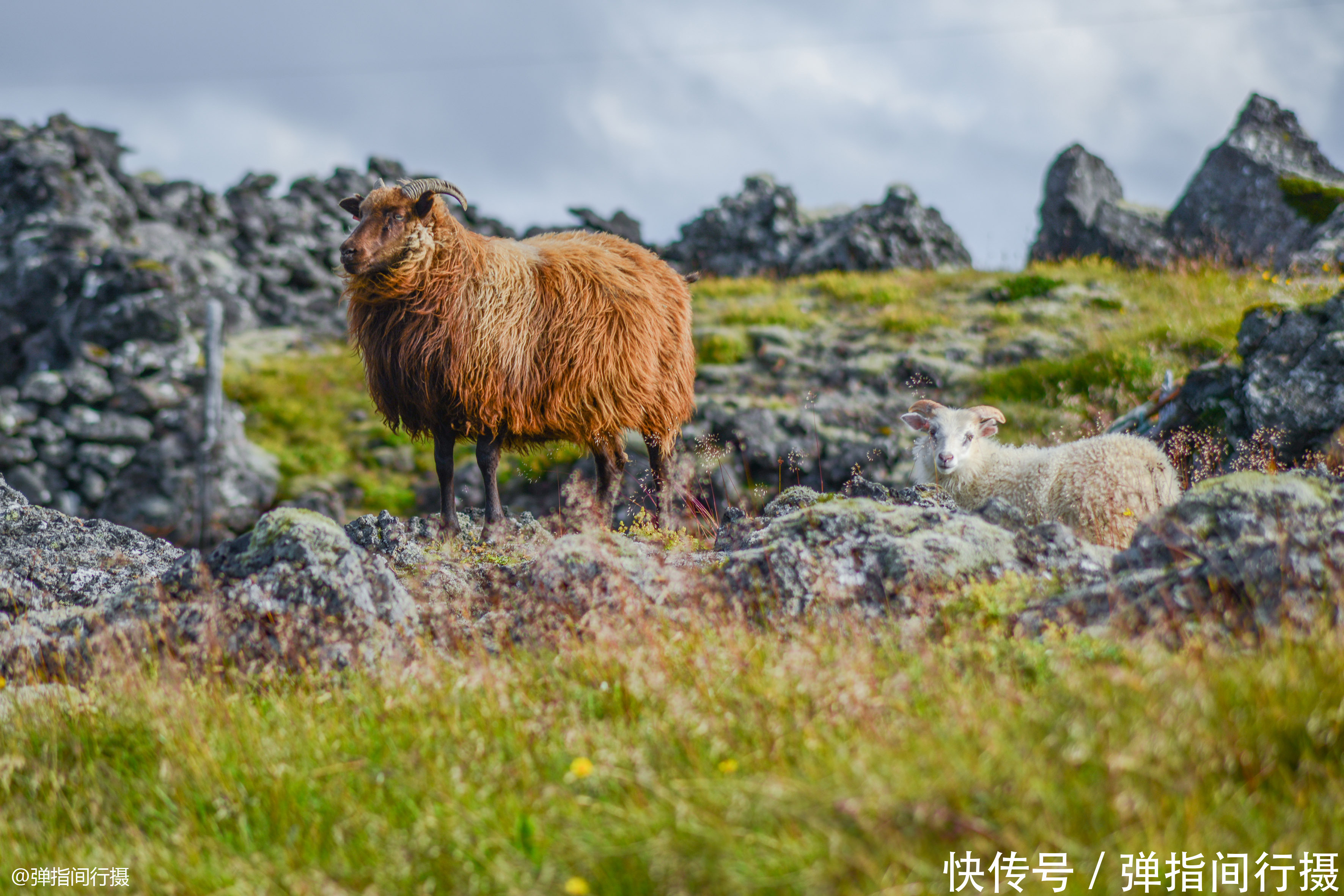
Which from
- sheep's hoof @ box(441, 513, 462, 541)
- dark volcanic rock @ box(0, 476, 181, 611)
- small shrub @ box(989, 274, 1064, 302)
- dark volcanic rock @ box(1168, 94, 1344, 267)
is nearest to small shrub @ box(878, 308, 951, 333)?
small shrub @ box(989, 274, 1064, 302)

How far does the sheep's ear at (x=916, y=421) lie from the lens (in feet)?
22.5

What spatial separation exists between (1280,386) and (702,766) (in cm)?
758

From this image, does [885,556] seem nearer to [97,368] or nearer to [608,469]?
[608,469]

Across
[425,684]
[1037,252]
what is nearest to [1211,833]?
[425,684]

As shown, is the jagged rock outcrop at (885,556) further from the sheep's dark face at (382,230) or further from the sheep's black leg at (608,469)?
the sheep's dark face at (382,230)

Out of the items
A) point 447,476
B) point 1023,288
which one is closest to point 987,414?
point 447,476

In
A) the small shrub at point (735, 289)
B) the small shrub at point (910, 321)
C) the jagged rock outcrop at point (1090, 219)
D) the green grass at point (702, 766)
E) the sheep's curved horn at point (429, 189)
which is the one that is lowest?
the green grass at point (702, 766)

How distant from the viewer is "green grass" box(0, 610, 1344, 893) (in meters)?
2.22

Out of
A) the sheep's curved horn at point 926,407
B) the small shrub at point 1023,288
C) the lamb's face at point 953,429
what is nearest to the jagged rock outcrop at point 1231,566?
the lamb's face at point 953,429

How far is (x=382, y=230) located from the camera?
647 centimetres

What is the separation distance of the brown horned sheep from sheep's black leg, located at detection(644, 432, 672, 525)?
1.14 ft

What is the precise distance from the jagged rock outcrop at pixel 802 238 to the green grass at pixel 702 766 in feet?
76.5

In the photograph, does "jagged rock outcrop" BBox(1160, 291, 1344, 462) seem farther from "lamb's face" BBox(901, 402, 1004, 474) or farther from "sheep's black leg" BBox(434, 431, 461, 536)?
"sheep's black leg" BBox(434, 431, 461, 536)

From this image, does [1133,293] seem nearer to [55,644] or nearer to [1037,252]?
[1037,252]
